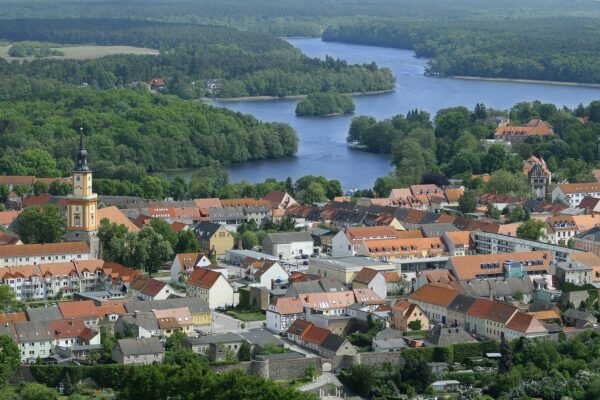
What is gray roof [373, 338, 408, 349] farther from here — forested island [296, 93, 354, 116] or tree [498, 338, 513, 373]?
forested island [296, 93, 354, 116]

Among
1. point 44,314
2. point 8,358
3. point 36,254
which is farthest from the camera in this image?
point 36,254

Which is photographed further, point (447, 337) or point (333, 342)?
point (447, 337)

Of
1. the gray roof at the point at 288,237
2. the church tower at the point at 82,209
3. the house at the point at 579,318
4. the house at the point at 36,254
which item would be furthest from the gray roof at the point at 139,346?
the gray roof at the point at 288,237

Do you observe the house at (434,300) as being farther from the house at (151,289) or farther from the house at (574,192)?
the house at (574,192)

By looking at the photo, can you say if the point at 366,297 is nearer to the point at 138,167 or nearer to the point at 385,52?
the point at 138,167

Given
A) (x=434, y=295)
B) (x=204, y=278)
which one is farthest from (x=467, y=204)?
(x=204, y=278)

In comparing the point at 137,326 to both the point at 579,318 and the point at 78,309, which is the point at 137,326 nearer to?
the point at 78,309

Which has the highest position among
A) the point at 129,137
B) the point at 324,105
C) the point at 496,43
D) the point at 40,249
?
the point at 40,249
